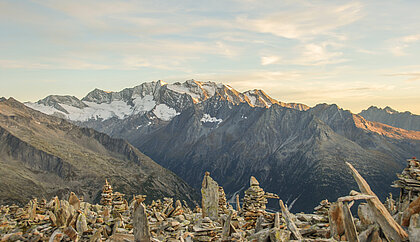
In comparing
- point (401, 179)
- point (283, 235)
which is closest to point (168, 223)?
point (283, 235)

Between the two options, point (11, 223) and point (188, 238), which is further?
point (11, 223)

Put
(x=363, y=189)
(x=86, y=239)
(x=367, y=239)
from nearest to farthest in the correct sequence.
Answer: (x=363, y=189)
(x=367, y=239)
(x=86, y=239)

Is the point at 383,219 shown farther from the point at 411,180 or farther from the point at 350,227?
the point at 411,180

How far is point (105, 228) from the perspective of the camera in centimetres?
2466

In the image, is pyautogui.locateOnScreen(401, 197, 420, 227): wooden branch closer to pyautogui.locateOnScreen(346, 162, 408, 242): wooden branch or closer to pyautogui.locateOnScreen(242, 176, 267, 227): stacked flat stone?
pyautogui.locateOnScreen(346, 162, 408, 242): wooden branch

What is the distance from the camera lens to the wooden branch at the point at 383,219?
12070 millimetres

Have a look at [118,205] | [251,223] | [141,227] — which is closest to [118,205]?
[118,205]

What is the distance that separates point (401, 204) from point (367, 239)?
861 centimetres

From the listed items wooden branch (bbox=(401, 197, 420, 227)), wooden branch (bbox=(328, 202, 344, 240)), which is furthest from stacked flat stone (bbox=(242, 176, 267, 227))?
wooden branch (bbox=(401, 197, 420, 227))

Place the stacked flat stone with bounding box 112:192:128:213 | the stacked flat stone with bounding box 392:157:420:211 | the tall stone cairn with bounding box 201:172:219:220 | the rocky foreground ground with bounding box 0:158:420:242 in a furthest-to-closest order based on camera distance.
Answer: the stacked flat stone with bounding box 112:192:128:213 < the tall stone cairn with bounding box 201:172:219:220 < the stacked flat stone with bounding box 392:157:420:211 < the rocky foreground ground with bounding box 0:158:420:242

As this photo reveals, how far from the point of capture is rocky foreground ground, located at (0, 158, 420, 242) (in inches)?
489

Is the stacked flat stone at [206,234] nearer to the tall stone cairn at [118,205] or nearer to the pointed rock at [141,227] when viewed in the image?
the pointed rock at [141,227]

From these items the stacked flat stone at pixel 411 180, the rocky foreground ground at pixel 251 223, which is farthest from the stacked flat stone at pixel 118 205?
the stacked flat stone at pixel 411 180

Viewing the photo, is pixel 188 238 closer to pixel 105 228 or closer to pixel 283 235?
pixel 105 228
